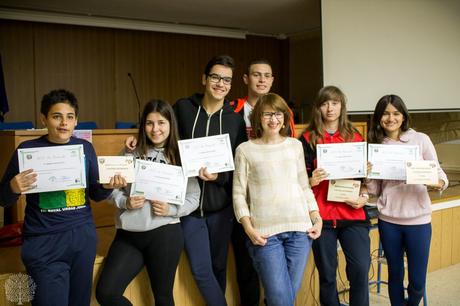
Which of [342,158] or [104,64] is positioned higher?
[104,64]

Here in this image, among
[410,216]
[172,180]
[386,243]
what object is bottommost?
[386,243]

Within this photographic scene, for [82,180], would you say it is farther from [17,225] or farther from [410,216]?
[410,216]

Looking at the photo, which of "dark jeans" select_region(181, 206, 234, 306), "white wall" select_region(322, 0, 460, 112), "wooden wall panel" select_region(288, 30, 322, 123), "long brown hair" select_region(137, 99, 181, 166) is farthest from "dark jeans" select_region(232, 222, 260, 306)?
"wooden wall panel" select_region(288, 30, 322, 123)

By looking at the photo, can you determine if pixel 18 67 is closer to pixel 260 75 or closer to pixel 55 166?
pixel 260 75

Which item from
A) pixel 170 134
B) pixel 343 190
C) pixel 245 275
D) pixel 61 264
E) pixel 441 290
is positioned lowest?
pixel 441 290

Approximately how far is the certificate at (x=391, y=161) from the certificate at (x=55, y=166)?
1455 mm

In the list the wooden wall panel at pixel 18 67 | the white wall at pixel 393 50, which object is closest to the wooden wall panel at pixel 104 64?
the wooden wall panel at pixel 18 67

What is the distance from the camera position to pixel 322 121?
2.23 metres

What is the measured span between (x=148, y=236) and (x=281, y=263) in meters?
0.63

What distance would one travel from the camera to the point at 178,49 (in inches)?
281

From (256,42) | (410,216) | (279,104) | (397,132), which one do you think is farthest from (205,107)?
(256,42)

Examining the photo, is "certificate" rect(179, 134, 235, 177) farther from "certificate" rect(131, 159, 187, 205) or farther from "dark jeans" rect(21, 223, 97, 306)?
"dark jeans" rect(21, 223, 97, 306)

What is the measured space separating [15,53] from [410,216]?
573cm

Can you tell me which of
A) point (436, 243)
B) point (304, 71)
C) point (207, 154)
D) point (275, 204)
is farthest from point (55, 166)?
point (304, 71)
